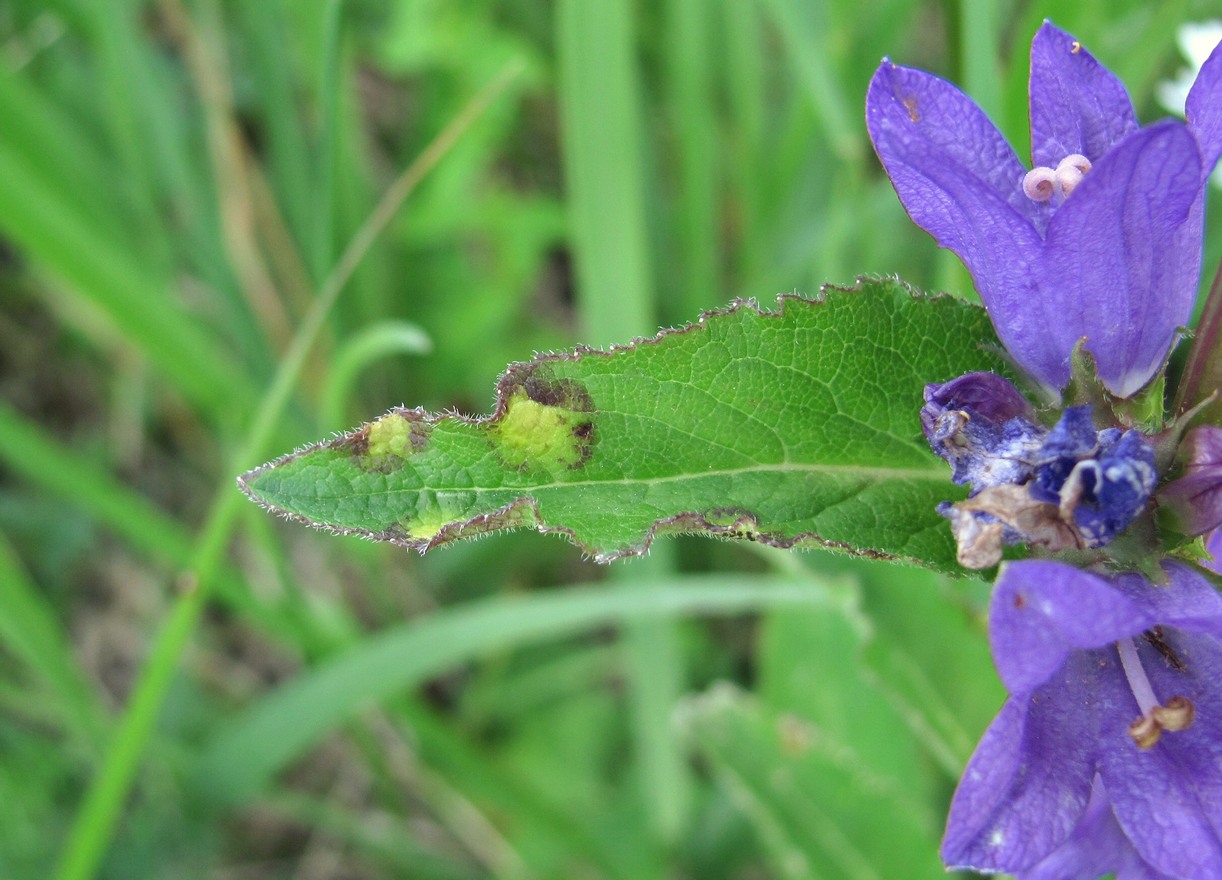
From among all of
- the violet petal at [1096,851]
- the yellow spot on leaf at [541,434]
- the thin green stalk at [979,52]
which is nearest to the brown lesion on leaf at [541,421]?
the yellow spot on leaf at [541,434]

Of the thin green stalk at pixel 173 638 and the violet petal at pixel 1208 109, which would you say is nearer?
the violet petal at pixel 1208 109

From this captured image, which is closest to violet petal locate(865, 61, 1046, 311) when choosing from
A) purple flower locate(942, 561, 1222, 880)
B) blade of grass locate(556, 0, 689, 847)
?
purple flower locate(942, 561, 1222, 880)

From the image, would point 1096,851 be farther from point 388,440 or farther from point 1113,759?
point 388,440

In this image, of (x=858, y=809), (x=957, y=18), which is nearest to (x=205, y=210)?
(x=957, y=18)

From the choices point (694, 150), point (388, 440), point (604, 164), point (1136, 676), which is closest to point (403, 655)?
point (604, 164)

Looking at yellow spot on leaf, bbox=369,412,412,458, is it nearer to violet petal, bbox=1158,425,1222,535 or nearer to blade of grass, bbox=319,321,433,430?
violet petal, bbox=1158,425,1222,535

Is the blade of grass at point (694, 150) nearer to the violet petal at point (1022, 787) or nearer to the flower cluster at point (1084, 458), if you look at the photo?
the flower cluster at point (1084, 458)

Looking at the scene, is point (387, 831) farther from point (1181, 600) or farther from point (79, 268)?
point (1181, 600)
